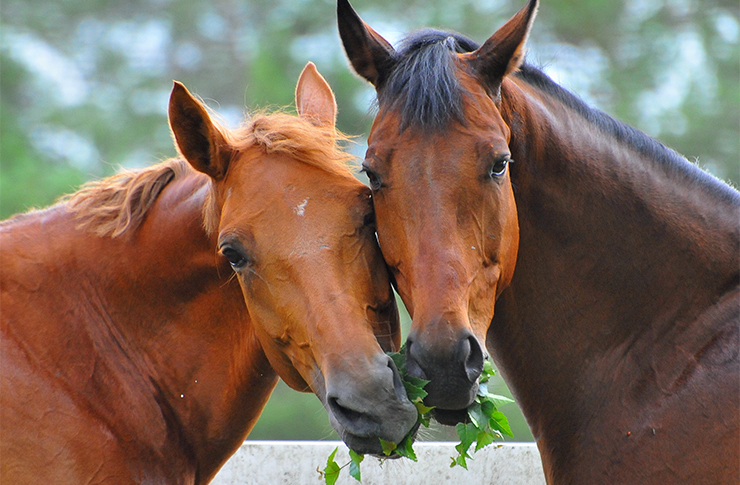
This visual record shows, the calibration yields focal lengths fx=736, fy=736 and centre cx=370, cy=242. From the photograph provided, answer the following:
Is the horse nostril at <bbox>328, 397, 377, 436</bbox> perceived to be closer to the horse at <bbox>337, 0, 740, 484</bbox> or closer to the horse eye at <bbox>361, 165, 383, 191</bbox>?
the horse at <bbox>337, 0, 740, 484</bbox>

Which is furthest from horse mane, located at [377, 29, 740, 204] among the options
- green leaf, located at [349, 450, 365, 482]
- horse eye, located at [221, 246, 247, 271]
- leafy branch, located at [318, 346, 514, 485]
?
green leaf, located at [349, 450, 365, 482]

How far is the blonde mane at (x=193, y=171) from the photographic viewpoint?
3.13 meters

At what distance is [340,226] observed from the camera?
2.92 m

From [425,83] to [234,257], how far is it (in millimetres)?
1023

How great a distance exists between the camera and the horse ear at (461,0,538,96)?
116 inches

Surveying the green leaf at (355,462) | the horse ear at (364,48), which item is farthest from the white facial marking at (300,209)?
the green leaf at (355,462)

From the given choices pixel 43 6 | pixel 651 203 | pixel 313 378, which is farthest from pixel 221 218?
pixel 43 6

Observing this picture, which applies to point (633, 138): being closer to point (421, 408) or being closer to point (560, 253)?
point (560, 253)

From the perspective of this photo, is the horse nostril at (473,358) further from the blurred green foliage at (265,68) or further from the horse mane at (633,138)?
the blurred green foliage at (265,68)

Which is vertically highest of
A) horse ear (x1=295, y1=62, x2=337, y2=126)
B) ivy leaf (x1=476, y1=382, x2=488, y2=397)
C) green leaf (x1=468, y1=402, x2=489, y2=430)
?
horse ear (x1=295, y1=62, x2=337, y2=126)

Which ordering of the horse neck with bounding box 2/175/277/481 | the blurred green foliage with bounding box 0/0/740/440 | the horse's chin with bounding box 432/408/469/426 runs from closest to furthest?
the horse's chin with bounding box 432/408/469/426 < the horse neck with bounding box 2/175/277/481 < the blurred green foliage with bounding box 0/0/740/440

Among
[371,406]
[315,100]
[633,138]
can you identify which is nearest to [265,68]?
[315,100]

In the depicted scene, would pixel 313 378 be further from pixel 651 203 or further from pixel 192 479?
pixel 651 203

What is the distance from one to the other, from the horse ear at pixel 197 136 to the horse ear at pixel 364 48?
26.4 inches
